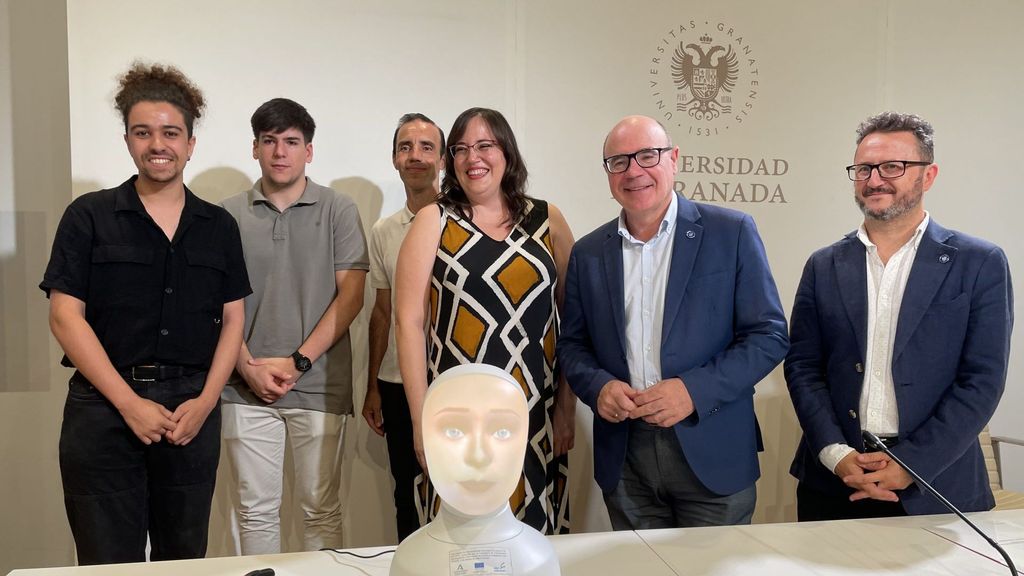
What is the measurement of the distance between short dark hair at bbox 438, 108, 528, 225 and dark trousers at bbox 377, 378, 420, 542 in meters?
0.88

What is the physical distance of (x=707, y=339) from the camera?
2.15 meters

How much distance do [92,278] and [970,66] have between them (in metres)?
4.22

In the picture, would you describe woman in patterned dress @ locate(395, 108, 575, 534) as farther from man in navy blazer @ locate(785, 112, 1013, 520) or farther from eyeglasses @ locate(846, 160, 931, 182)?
eyeglasses @ locate(846, 160, 931, 182)

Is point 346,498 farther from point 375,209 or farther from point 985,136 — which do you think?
point 985,136

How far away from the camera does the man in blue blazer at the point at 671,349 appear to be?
2096 mm

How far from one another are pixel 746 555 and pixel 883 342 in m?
0.97

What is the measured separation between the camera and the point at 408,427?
2.90 metres

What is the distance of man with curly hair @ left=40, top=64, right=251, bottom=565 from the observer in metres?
2.17

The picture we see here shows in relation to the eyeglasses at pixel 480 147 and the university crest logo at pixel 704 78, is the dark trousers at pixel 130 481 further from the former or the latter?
the university crest logo at pixel 704 78

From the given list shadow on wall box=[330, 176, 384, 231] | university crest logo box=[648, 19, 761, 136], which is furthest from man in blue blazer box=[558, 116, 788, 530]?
university crest logo box=[648, 19, 761, 136]

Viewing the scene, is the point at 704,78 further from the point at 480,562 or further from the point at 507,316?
the point at 480,562

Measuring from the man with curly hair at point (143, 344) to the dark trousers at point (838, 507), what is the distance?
191 cm

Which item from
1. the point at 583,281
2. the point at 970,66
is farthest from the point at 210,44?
the point at 970,66

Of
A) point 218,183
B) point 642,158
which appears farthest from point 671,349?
point 218,183
